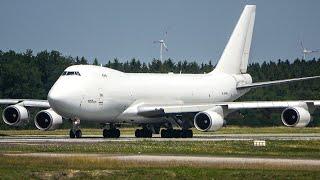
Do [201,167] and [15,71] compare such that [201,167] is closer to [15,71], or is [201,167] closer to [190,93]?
[190,93]

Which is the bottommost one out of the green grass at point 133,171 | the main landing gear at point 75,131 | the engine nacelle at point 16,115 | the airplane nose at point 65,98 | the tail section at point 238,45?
the green grass at point 133,171

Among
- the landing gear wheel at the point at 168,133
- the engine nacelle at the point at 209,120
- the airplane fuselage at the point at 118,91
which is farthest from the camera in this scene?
the landing gear wheel at the point at 168,133

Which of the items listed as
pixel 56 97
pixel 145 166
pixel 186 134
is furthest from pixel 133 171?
pixel 186 134

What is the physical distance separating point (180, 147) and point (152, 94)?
22440 mm

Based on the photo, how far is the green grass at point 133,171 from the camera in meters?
35.2

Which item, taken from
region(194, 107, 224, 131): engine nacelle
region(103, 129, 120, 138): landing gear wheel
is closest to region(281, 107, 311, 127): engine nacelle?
region(194, 107, 224, 131): engine nacelle

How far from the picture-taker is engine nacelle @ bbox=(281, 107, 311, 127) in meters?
69.0

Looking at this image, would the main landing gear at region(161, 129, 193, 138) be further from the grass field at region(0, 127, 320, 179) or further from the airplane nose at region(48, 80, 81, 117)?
the grass field at region(0, 127, 320, 179)

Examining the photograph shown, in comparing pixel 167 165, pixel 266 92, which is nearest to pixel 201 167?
pixel 167 165

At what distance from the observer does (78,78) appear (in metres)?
69.1

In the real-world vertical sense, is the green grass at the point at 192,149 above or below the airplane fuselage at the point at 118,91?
below

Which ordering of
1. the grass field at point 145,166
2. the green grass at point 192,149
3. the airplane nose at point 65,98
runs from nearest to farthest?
the grass field at point 145,166
the green grass at point 192,149
the airplane nose at point 65,98

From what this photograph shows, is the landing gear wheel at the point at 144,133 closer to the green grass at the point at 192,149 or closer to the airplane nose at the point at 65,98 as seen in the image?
the airplane nose at the point at 65,98

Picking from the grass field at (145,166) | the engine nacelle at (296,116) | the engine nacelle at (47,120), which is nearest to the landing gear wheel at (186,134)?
the engine nacelle at (296,116)
